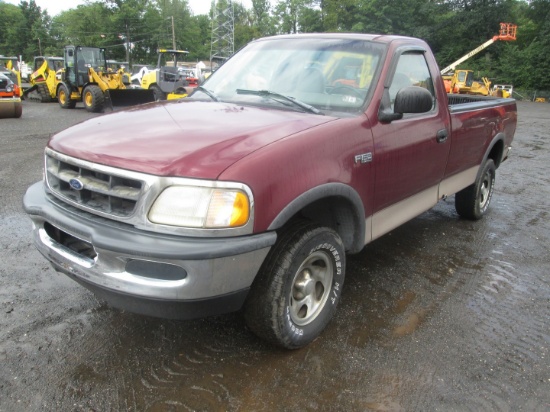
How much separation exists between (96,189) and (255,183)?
857 millimetres

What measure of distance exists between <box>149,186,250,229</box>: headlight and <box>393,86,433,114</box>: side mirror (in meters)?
1.54

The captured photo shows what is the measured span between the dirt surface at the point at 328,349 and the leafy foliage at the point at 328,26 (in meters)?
47.4

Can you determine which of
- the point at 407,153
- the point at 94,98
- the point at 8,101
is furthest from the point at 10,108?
the point at 407,153

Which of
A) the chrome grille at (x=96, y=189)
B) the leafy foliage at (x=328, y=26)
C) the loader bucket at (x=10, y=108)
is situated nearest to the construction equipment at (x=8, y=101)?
the loader bucket at (x=10, y=108)

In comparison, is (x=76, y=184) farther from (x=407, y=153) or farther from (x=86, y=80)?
(x=86, y=80)

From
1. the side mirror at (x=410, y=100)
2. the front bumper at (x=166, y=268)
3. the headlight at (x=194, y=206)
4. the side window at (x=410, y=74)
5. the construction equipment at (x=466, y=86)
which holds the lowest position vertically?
the front bumper at (x=166, y=268)

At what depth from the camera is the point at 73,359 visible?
2713 millimetres

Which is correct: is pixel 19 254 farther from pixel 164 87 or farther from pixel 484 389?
pixel 164 87

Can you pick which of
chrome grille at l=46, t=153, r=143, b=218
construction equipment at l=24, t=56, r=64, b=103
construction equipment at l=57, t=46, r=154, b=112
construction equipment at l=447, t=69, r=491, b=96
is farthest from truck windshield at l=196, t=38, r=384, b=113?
construction equipment at l=447, t=69, r=491, b=96

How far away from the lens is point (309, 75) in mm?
3428

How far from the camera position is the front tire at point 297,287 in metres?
2.52

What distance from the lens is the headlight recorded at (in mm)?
2207

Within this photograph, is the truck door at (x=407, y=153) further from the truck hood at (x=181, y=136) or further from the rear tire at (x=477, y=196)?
the rear tire at (x=477, y=196)

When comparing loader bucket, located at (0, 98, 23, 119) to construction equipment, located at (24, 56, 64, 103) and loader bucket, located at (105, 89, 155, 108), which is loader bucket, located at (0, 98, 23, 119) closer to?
loader bucket, located at (105, 89, 155, 108)
